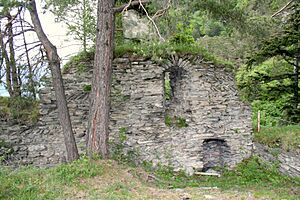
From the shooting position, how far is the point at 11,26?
293 inches

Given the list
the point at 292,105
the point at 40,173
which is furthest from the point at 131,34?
the point at 292,105

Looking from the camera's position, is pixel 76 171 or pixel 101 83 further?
pixel 101 83

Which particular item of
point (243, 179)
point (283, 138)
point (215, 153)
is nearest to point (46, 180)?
point (243, 179)

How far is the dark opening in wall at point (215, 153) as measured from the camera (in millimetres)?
9906

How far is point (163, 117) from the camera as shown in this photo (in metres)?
9.25

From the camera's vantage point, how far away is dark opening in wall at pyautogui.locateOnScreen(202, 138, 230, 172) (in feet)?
32.5

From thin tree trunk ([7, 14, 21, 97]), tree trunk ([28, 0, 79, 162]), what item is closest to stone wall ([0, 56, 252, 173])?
thin tree trunk ([7, 14, 21, 97])

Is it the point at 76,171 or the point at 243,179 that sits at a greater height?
the point at 76,171

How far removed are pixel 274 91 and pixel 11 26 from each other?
28.8 feet

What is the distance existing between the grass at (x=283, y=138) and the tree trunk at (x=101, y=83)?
484 cm

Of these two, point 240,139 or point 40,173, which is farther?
point 240,139

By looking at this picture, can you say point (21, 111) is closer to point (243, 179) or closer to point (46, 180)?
point (46, 180)

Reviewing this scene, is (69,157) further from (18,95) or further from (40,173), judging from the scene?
(18,95)

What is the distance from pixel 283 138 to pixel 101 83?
5.45 meters
